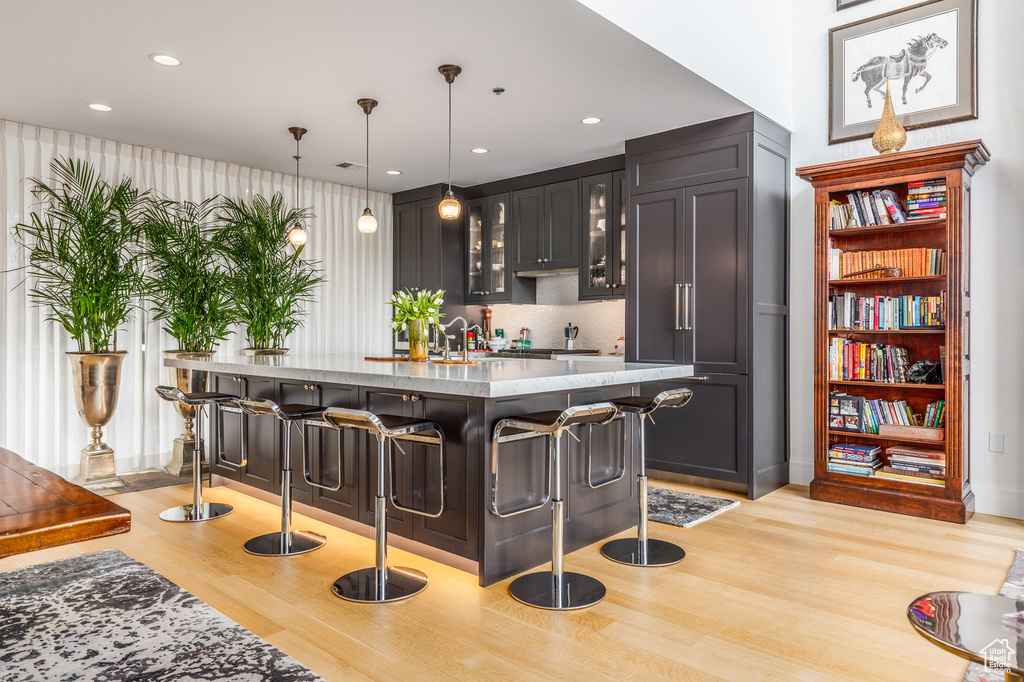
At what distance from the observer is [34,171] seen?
4.87 meters

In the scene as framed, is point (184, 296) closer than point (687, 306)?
No

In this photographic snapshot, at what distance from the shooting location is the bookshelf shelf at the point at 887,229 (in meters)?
4.08

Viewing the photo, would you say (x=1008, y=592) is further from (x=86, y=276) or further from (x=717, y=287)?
(x=86, y=276)

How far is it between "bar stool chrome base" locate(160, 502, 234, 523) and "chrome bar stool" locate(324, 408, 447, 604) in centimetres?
142

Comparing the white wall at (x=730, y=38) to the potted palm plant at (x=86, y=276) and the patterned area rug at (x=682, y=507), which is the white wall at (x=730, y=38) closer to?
the patterned area rug at (x=682, y=507)

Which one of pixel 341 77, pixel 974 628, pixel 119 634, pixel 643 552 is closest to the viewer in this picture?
pixel 974 628

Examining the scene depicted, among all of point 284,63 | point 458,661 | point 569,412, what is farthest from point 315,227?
point 458,661

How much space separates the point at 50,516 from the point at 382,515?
4.48 ft

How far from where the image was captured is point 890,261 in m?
4.26

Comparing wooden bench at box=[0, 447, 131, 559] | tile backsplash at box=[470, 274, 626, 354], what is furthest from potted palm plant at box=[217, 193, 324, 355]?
wooden bench at box=[0, 447, 131, 559]

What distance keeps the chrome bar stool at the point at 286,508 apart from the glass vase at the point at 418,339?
686 millimetres

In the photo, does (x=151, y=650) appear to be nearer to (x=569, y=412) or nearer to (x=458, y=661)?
(x=458, y=661)

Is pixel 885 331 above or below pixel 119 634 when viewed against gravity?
above

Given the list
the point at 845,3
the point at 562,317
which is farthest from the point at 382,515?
the point at 845,3
